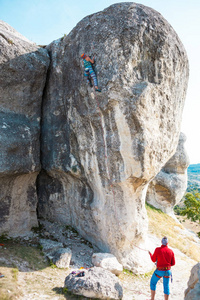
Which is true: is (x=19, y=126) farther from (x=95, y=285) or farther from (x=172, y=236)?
(x=172, y=236)

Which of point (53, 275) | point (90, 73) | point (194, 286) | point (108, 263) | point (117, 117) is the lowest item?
point (53, 275)

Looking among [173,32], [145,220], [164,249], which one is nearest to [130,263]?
[145,220]

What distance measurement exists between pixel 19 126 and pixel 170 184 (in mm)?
12651

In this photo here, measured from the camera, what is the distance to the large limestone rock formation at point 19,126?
8.42 m

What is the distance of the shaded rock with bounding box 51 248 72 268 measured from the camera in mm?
7477

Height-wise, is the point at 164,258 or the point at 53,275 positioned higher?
the point at 164,258

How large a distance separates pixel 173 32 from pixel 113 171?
17.6ft

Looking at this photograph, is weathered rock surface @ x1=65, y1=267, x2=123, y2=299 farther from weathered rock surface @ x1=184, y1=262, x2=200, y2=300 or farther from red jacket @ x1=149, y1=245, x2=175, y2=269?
weathered rock surface @ x1=184, y1=262, x2=200, y2=300

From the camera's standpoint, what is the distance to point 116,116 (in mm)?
7543

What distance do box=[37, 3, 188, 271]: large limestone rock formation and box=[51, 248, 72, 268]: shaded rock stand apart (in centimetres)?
145

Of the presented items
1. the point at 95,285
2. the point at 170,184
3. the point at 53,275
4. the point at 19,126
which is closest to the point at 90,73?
the point at 19,126

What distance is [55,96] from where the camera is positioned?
31.3 ft

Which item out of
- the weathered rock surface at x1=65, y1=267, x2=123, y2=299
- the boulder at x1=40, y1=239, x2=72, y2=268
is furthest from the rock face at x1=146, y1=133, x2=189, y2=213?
the weathered rock surface at x1=65, y1=267, x2=123, y2=299

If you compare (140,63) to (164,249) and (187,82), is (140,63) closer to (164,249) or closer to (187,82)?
(187,82)
